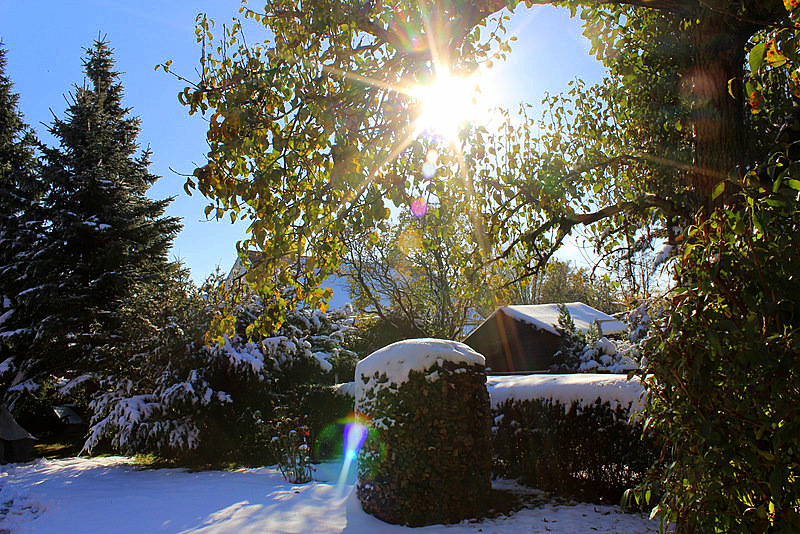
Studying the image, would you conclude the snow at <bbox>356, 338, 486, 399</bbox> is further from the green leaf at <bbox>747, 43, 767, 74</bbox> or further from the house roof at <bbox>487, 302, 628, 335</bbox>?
the house roof at <bbox>487, 302, 628, 335</bbox>

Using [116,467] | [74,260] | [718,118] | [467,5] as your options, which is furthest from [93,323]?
[718,118]

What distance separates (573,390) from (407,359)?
7.49 feet

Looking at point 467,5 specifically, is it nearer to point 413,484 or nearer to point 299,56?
point 299,56

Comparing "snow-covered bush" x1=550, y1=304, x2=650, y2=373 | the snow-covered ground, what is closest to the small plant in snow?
the snow-covered ground

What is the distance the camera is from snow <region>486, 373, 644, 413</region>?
606 cm

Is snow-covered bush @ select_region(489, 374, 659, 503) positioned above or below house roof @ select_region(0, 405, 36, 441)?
below

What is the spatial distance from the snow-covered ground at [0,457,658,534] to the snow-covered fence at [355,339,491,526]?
0.77 feet

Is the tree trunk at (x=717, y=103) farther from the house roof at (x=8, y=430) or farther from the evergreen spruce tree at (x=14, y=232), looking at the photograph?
the evergreen spruce tree at (x=14, y=232)

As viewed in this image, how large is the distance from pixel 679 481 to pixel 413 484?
3.93 metres

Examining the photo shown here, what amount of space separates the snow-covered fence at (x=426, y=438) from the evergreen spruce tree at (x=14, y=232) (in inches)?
477

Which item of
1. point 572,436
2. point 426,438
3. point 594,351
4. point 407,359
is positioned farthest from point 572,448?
point 594,351

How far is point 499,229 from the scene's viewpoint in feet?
20.1

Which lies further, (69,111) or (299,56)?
(69,111)

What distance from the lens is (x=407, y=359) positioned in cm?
600
